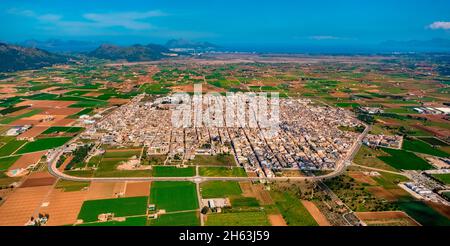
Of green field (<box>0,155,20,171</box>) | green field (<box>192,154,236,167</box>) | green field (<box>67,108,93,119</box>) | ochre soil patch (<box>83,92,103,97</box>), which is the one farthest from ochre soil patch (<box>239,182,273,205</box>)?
ochre soil patch (<box>83,92,103,97</box>)

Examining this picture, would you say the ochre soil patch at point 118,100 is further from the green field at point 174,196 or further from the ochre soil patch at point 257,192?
the ochre soil patch at point 257,192

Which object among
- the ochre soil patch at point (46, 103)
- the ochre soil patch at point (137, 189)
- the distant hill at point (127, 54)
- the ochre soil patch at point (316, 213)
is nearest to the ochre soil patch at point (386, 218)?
the ochre soil patch at point (316, 213)

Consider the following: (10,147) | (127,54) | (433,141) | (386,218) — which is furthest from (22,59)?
(386,218)

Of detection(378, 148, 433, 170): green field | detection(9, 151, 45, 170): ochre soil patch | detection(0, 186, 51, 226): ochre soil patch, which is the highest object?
detection(378, 148, 433, 170): green field

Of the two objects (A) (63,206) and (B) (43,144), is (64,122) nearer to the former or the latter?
(B) (43,144)

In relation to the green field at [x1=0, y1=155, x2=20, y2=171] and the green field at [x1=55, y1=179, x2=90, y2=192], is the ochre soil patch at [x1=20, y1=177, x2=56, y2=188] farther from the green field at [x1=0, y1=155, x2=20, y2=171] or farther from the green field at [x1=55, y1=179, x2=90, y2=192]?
the green field at [x1=0, y1=155, x2=20, y2=171]
